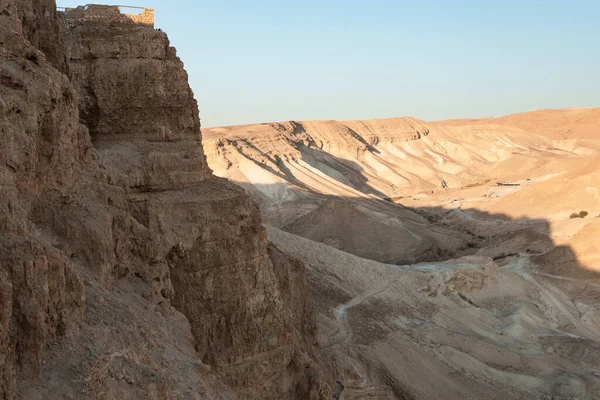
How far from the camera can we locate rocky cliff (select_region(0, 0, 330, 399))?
368 inches

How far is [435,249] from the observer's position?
5341 cm

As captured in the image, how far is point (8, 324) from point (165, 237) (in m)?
7.15

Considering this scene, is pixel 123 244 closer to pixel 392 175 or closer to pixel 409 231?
pixel 409 231

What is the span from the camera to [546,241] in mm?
51844

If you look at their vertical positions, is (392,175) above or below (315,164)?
below

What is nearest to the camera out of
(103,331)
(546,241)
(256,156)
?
(103,331)

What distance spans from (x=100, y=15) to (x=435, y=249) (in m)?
38.7

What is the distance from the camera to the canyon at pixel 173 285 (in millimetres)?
9727

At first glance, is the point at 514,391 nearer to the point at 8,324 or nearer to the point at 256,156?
the point at 8,324

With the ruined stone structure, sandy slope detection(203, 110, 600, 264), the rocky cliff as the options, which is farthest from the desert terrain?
the ruined stone structure

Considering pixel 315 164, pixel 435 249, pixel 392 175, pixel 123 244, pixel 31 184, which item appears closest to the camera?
pixel 31 184

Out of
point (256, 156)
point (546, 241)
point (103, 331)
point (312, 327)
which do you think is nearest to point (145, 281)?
point (103, 331)

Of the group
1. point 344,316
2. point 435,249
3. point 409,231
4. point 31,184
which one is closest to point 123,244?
point 31,184

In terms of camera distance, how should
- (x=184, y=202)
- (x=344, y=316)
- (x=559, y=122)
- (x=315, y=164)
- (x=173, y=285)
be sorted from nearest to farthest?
(x=173, y=285) < (x=184, y=202) < (x=344, y=316) < (x=315, y=164) < (x=559, y=122)
